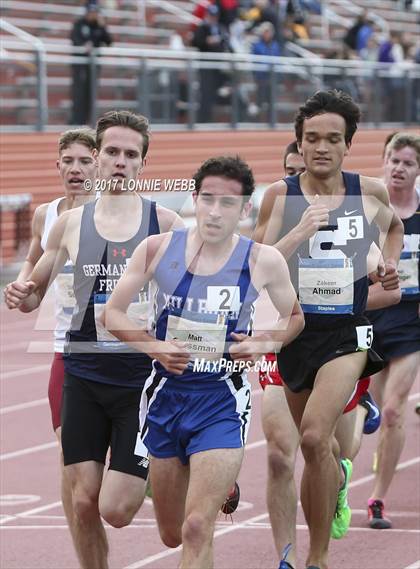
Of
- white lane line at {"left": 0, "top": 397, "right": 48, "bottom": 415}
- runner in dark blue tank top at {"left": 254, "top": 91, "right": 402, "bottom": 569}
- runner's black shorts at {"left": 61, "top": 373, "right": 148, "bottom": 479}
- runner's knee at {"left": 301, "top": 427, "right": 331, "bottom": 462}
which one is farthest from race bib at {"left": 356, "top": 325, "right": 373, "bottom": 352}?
white lane line at {"left": 0, "top": 397, "right": 48, "bottom": 415}

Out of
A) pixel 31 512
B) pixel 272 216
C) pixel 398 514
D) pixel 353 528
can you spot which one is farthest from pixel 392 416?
pixel 31 512

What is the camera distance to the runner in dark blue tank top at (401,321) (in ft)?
27.2

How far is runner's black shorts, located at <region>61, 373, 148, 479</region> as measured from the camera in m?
6.08

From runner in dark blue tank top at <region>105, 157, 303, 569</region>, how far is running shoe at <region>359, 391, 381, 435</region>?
281cm

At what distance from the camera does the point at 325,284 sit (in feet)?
21.2

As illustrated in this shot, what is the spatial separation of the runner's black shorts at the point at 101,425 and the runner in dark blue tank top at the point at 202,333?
375 mm

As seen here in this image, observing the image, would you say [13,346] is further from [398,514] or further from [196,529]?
[196,529]

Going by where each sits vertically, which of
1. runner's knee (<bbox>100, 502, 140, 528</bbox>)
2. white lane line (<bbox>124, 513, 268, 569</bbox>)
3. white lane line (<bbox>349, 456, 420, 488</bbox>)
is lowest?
white lane line (<bbox>124, 513, 268, 569</bbox>)

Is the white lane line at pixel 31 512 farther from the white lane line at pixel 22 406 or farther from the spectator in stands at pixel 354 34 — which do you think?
the spectator in stands at pixel 354 34

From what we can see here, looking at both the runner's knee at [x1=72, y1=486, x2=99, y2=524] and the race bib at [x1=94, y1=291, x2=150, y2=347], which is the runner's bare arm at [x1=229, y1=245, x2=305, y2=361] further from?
the runner's knee at [x1=72, y1=486, x2=99, y2=524]

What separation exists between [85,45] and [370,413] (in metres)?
12.1

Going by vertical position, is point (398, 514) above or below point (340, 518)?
below

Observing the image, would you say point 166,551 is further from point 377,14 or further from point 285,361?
point 377,14

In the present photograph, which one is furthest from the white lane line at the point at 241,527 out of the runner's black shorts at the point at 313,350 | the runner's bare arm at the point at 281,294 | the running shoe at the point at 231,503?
the runner's bare arm at the point at 281,294
